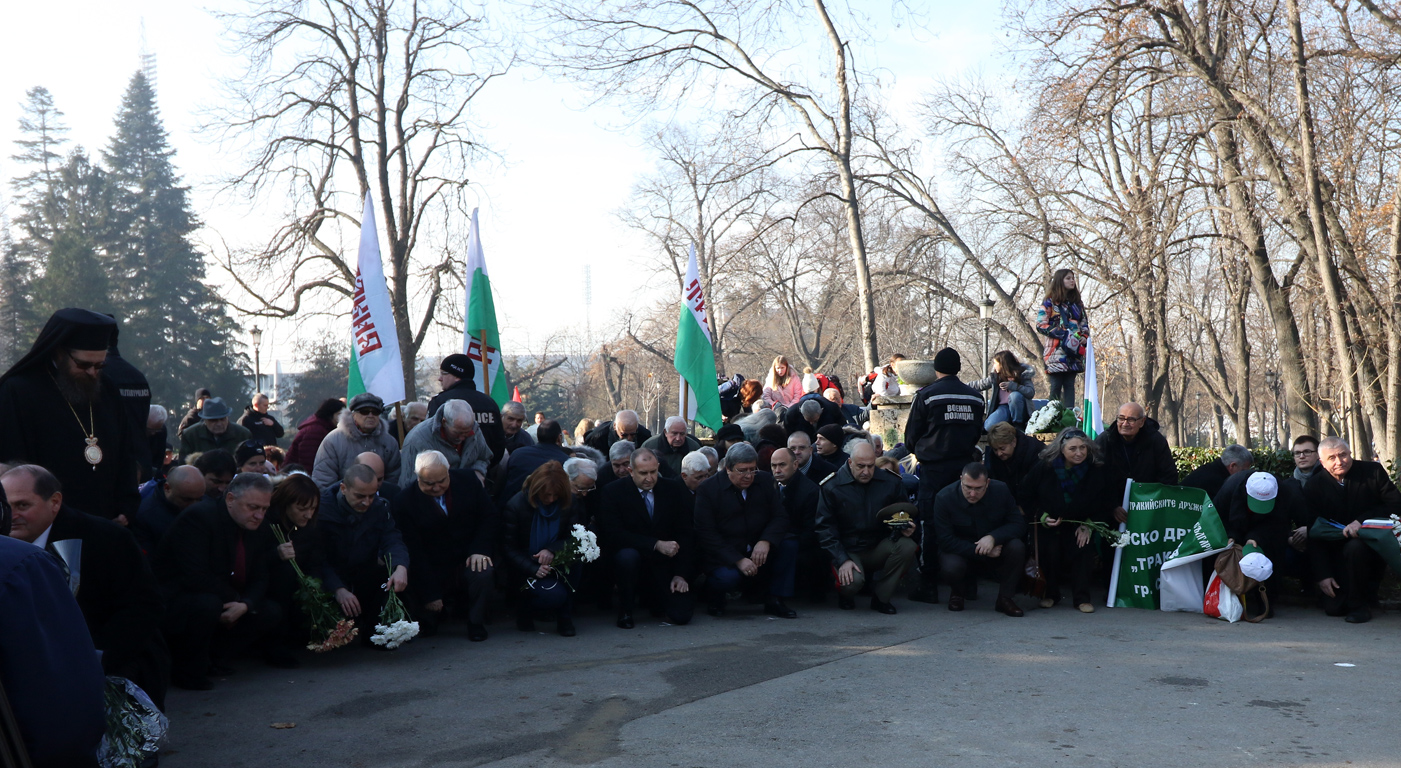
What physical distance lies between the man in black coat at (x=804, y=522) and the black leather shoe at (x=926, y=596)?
31.0 inches

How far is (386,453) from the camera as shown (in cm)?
925

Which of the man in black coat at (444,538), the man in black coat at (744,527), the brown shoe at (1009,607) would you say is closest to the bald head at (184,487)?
the man in black coat at (444,538)

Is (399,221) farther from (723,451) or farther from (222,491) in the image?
(222,491)

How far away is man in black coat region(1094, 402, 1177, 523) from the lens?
9.59m

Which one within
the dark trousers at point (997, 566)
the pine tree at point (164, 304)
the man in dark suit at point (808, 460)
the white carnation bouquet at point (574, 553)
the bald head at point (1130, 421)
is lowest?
the dark trousers at point (997, 566)

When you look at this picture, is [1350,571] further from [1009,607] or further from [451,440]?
[451,440]

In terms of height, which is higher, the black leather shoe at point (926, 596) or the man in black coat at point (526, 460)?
the man in black coat at point (526, 460)

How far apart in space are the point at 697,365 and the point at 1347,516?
640cm

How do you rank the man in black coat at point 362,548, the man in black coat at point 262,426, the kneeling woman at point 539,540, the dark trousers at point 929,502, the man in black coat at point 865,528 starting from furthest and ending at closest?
the man in black coat at point 262,426, the dark trousers at point 929,502, the man in black coat at point 865,528, the kneeling woman at point 539,540, the man in black coat at point 362,548

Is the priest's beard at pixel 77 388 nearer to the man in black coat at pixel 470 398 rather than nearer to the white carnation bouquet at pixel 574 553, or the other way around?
the white carnation bouquet at pixel 574 553

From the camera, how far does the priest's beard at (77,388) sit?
6.08m

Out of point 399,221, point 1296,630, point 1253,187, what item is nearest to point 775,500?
point 1296,630

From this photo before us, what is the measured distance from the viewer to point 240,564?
6.92m

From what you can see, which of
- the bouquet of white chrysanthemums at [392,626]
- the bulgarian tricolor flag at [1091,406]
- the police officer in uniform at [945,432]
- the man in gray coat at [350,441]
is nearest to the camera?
the bouquet of white chrysanthemums at [392,626]
